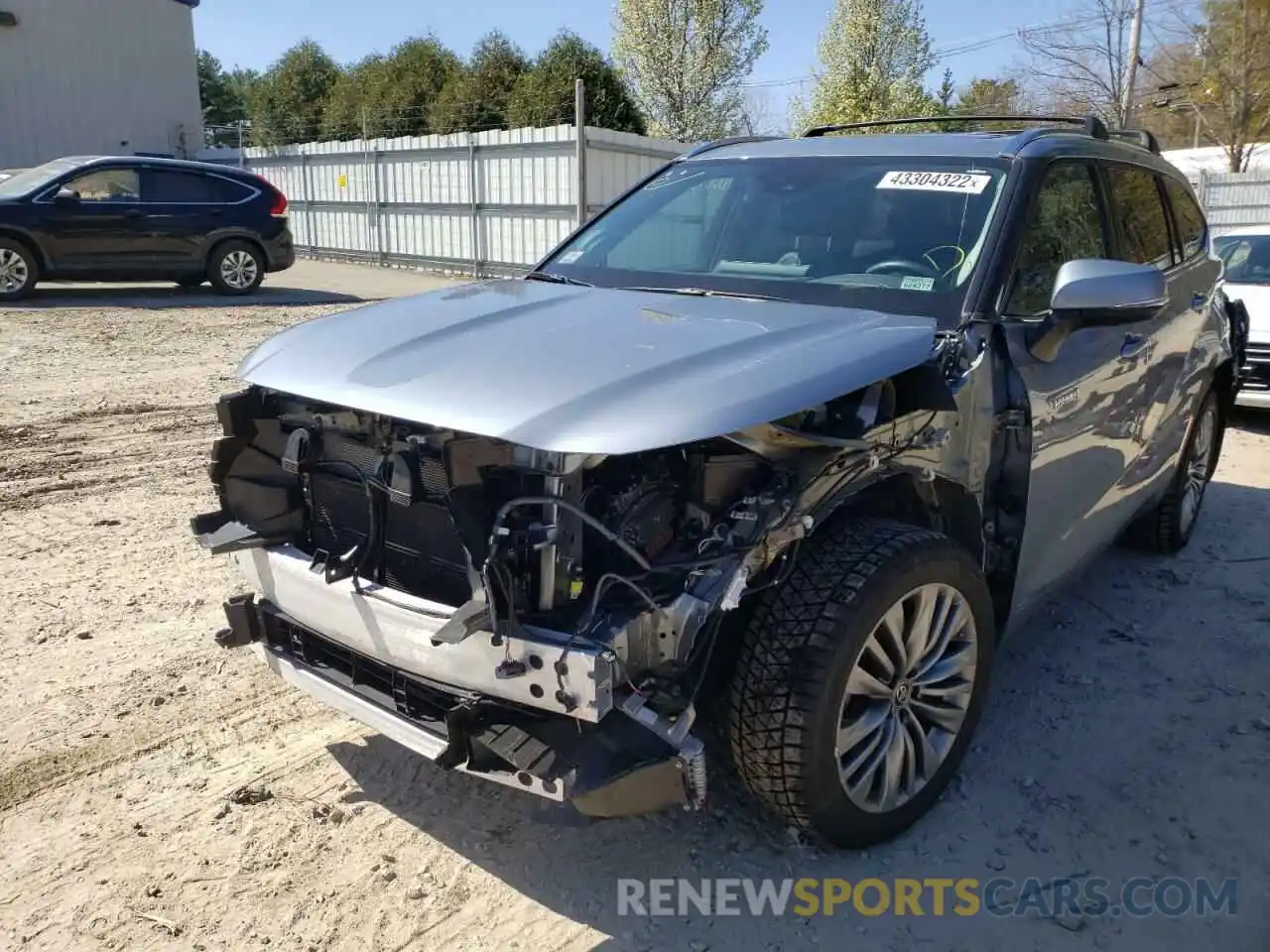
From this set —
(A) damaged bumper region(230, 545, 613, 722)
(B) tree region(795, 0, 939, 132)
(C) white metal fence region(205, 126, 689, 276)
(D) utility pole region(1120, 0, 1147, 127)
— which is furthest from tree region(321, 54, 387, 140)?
(A) damaged bumper region(230, 545, 613, 722)

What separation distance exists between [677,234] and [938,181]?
964 mm

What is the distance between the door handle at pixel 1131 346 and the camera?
3695 millimetres

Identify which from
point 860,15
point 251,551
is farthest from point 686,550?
point 860,15

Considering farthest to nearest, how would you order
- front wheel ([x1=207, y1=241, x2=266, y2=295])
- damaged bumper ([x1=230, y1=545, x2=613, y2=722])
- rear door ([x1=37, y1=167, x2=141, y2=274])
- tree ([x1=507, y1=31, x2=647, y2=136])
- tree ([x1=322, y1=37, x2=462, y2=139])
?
tree ([x1=322, y1=37, x2=462, y2=139]) → tree ([x1=507, y1=31, x2=647, y2=136]) → front wheel ([x1=207, y1=241, x2=266, y2=295]) → rear door ([x1=37, y1=167, x2=141, y2=274]) → damaged bumper ([x1=230, y1=545, x2=613, y2=722])

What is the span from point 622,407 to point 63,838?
6.63 ft

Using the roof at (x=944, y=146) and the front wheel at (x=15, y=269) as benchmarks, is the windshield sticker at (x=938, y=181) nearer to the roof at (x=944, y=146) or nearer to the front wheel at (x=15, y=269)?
the roof at (x=944, y=146)

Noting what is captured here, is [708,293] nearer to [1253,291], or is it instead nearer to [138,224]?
[1253,291]

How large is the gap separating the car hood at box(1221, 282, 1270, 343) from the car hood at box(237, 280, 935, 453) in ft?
21.6

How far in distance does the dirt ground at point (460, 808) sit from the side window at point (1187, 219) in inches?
63.0

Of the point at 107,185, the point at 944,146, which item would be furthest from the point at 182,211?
the point at 944,146

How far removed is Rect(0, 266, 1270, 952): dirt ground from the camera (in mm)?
2561

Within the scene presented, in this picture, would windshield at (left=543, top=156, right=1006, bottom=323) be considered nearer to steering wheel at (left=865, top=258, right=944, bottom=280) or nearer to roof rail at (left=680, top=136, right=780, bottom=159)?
steering wheel at (left=865, top=258, right=944, bottom=280)

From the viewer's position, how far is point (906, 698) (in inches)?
111

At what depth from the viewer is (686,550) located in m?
2.47
